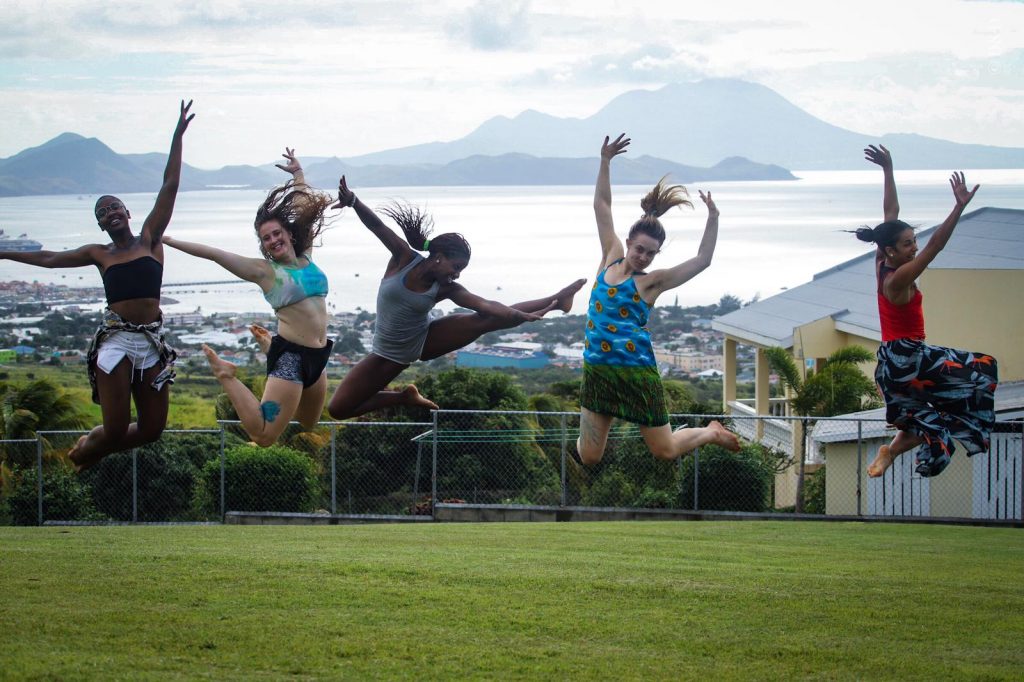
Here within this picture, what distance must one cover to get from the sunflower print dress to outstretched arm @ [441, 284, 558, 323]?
1.28 ft

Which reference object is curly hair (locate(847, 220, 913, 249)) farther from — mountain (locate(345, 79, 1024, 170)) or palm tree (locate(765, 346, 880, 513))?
mountain (locate(345, 79, 1024, 170))

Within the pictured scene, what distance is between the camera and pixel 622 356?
27.2 ft

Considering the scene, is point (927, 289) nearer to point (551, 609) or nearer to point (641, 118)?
point (641, 118)

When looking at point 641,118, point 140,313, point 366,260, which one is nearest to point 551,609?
point 140,313

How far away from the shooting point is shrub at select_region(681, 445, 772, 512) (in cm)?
1819

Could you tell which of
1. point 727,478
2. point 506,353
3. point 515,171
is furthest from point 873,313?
point 506,353

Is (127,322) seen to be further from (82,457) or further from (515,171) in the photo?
(515,171)

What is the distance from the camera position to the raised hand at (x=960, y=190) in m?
8.20

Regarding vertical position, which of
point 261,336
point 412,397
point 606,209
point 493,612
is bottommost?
point 493,612

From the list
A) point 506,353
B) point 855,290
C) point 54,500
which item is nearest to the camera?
point 506,353

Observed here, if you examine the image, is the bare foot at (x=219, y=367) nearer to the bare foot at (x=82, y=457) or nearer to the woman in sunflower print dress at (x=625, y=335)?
the bare foot at (x=82, y=457)

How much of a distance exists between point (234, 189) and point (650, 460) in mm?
9454

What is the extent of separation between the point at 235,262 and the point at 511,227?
2123cm

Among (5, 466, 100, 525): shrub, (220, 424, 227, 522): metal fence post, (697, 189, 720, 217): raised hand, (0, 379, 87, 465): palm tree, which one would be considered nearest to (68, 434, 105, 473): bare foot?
(697, 189, 720, 217): raised hand
